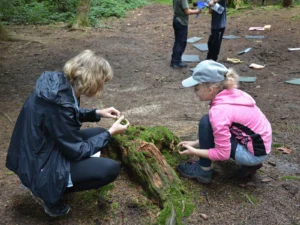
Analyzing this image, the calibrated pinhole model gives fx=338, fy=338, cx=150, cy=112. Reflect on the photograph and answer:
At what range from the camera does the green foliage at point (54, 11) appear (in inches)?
502

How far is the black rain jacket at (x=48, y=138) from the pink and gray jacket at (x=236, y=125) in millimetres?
1078

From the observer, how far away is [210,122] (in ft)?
9.09

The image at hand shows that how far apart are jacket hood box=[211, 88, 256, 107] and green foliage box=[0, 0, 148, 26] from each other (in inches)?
388

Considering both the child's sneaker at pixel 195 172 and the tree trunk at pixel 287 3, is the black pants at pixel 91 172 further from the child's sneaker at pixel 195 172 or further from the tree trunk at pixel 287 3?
the tree trunk at pixel 287 3

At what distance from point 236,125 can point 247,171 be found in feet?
1.57

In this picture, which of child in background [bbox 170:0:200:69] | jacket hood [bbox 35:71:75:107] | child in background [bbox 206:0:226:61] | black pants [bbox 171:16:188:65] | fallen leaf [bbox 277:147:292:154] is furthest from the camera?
black pants [bbox 171:16:188:65]

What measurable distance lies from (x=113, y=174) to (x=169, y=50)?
21.7 ft

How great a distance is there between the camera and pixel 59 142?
7.84 feet

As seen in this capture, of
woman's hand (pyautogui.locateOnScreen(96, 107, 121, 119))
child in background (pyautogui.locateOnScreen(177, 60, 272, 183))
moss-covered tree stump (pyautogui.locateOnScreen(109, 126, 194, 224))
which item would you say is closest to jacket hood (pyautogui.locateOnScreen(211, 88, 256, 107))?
child in background (pyautogui.locateOnScreen(177, 60, 272, 183))

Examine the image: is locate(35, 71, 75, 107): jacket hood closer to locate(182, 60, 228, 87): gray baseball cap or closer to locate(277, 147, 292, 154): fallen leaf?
locate(182, 60, 228, 87): gray baseball cap

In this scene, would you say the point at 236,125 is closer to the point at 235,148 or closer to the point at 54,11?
the point at 235,148

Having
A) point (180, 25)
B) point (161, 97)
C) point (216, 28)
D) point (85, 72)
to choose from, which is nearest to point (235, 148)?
point (85, 72)

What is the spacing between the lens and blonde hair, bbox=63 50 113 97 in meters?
2.51

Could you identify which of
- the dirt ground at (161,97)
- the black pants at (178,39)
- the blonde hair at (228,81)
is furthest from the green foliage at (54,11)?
the blonde hair at (228,81)
